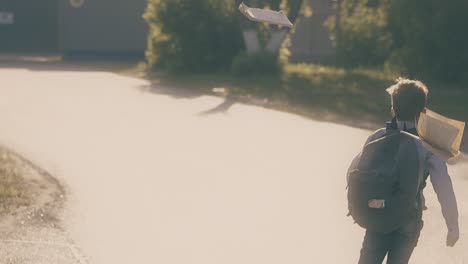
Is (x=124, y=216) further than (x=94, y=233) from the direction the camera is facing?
Yes

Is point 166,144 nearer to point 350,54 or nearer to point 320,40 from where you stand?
point 350,54

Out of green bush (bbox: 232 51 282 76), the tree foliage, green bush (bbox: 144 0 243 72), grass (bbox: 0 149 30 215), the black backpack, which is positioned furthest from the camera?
green bush (bbox: 144 0 243 72)

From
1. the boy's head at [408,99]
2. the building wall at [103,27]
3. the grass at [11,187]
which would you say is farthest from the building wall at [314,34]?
the boy's head at [408,99]

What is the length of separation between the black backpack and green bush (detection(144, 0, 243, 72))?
87.5 feet

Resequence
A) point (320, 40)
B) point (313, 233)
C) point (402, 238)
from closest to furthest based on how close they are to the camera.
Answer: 1. point (402, 238)
2. point (313, 233)
3. point (320, 40)

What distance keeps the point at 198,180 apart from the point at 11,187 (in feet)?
8.24

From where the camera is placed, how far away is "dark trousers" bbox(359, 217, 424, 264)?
590 centimetres

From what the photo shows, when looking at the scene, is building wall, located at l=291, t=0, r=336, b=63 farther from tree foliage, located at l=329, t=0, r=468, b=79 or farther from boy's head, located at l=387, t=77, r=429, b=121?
boy's head, located at l=387, t=77, r=429, b=121

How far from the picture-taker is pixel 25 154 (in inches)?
587

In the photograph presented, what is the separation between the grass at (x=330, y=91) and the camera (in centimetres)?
2117

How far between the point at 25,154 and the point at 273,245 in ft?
21.4

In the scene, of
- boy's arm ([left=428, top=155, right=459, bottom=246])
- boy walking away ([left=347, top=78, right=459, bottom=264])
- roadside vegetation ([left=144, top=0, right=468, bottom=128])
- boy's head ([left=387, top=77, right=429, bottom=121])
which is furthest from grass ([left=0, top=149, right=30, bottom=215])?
roadside vegetation ([left=144, top=0, right=468, bottom=128])

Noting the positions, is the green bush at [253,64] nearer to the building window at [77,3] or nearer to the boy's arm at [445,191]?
the building window at [77,3]

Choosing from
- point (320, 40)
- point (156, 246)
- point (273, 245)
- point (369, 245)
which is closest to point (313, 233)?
point (273, 245)
